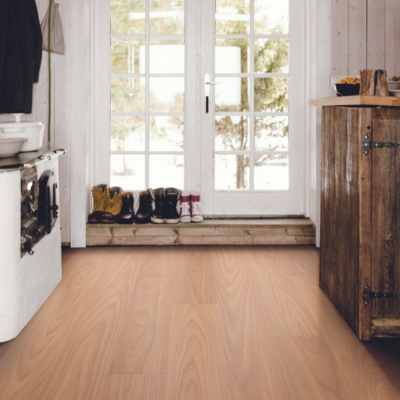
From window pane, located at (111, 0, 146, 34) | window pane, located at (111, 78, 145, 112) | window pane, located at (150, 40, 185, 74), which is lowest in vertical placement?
window pane, located at (111, 78, 145, 112)

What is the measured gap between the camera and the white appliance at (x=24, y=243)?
9.24ft

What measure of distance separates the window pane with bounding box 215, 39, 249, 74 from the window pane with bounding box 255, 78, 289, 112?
170 millimetres

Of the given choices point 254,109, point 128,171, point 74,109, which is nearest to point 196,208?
point 128,171

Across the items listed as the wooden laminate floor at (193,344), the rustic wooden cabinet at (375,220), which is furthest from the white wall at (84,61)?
the rustic wooden cabinet at (375,220)

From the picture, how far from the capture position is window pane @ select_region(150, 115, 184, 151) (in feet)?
17.6

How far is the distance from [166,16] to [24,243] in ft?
9.24

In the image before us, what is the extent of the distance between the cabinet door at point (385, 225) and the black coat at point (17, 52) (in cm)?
214

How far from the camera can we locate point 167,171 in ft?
17.7

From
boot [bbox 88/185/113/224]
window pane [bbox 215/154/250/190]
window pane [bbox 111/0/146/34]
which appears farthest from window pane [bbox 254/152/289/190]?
A: window pane [bbox 111/0/146/34]

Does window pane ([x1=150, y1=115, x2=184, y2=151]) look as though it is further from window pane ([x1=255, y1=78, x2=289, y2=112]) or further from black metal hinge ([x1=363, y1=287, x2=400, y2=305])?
black metal hinge ([x1=363, y1=287, x2=400, y2=305])

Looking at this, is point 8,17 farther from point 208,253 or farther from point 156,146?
point 208,253

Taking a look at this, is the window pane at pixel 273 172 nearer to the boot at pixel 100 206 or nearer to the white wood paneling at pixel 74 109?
the boot at pixel 100 206

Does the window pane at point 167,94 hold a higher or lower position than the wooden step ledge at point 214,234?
higher

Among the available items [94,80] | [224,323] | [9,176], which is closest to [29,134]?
[9,176]
